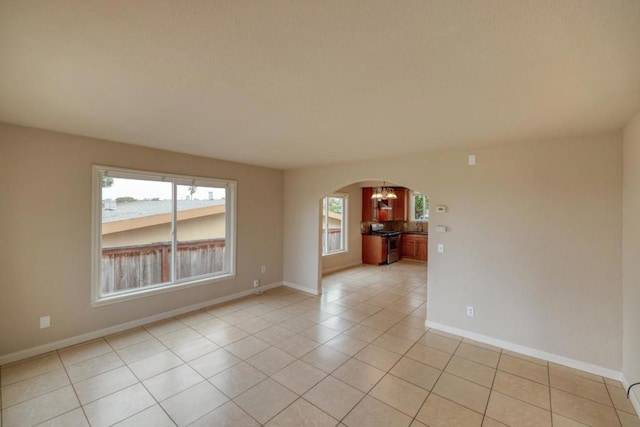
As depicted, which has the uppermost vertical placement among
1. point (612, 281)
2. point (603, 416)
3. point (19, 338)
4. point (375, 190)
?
point (375, 190)

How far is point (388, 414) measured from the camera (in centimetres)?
215

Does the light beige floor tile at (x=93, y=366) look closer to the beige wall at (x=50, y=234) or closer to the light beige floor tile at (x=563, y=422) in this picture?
the beige wall at (x=50, y=234)

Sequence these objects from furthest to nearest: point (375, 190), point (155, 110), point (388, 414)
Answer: point (375, 190)
point (155, 110)
point (388, 414)

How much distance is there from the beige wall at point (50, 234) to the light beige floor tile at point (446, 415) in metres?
3.69

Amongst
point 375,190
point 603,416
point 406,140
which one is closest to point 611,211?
point 603,416

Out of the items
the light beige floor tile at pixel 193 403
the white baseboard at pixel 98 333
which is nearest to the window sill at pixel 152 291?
the white baseboard at pixel 98 333

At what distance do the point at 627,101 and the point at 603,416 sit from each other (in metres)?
2.51

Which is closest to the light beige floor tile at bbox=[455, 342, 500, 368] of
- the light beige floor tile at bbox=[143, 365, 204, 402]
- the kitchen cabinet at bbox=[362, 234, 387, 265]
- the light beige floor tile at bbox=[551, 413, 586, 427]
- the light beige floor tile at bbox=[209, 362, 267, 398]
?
the light beige floor tile at bbox=[551, 413, 586, 427]

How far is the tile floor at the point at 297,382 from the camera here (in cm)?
212

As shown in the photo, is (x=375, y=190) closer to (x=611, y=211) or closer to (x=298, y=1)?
(x=611, y=211)

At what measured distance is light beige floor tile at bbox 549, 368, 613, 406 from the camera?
239cm

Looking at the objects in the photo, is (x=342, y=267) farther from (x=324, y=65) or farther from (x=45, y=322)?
(x=324, y=65)

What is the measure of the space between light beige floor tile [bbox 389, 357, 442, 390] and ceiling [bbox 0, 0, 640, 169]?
99.1 inches

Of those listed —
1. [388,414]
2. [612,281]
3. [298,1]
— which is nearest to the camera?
[298,1]
